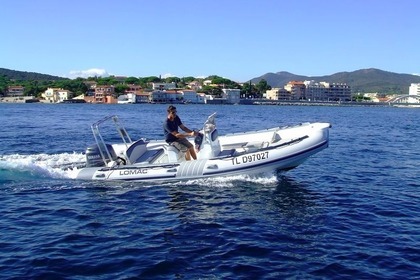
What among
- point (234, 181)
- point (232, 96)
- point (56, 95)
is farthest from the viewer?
point (232, 96)

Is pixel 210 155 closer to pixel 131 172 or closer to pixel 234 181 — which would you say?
pixel 234 181

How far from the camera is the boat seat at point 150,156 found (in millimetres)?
16094

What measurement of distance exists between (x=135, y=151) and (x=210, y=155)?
9.00 feet

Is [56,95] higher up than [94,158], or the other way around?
[94,158]

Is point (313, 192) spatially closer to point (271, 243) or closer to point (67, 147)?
point (271, 243)

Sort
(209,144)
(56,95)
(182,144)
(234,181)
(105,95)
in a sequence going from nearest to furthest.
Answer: (234,181) → (209,144) → (182,144) → (105,95) → (56,95)

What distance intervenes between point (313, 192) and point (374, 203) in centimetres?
196

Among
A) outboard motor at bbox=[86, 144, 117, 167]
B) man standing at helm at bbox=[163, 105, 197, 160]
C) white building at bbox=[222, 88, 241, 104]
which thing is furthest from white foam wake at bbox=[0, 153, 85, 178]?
white building at bbox=[222, 88, 241, 104]

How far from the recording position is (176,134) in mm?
14930

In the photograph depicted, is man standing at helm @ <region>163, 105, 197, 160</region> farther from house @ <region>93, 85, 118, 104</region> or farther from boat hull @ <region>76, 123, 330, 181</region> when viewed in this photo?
house @ <region>93, 85, 118, 104</region>

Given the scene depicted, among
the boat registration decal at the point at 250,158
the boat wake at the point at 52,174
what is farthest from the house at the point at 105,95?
the boat registration decal at the point at 250,158

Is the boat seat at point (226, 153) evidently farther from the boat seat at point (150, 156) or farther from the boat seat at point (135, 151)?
the boat seat at point (135, 151)

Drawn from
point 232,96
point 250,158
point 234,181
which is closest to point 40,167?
point 234,181

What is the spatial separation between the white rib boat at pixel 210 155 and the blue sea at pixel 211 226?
0.38m
